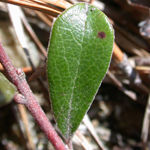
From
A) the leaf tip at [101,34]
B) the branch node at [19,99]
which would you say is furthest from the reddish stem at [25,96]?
the leaf tip at [101,34]

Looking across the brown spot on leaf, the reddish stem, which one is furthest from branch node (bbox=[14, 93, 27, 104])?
the brown spot on leaf

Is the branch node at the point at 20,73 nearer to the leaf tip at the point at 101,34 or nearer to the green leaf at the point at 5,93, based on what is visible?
the green leaf at the point at 5,93

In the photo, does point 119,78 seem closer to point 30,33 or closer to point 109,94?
point 109,94

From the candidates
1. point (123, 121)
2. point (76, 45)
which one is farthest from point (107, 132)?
point (76, 45)

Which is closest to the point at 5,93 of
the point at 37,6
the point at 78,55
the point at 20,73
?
the point at 20,73

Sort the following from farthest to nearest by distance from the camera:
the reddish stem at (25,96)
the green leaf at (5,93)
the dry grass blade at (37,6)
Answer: the dry grass blade at (37,6) < the reddish stem at (25,96) < the green leaf at (5,93)

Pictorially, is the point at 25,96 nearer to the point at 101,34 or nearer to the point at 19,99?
the point at 19,99

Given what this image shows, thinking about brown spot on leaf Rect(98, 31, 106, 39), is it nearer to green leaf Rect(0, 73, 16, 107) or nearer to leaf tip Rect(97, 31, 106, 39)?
leaf tip Rect(97, 31, 106, 39)
